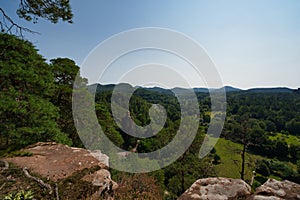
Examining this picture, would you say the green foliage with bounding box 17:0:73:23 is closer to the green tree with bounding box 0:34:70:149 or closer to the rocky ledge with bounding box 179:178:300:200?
the green tree with bounding box 0:34:70:149

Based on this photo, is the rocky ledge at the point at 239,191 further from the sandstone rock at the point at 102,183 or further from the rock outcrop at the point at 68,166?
the rock outcrop at the point at 68,166

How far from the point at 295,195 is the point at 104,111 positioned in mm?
11540

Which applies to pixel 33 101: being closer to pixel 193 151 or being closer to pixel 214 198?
pixel 214 198

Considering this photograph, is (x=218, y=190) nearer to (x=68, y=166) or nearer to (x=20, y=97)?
(x=68, y=166)

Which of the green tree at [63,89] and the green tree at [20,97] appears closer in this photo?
the green tree at [20,97]

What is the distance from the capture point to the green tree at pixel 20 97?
17.0 feet

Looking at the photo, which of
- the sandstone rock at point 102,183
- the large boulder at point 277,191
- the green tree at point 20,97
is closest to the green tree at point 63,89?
the green tree at point 20,97

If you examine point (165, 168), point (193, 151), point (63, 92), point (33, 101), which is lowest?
point (165, 168)

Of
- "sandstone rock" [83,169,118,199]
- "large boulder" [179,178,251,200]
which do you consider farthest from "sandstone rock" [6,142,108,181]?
"large boulder" [179,178,251,200]

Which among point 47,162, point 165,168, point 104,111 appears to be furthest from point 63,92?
point 165,168

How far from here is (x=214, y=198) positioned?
11.4 feet

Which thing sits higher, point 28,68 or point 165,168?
point 28,68

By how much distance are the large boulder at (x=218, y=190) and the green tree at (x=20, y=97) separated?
5.31 metres

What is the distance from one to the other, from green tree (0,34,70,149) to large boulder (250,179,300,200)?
21.7 feet
